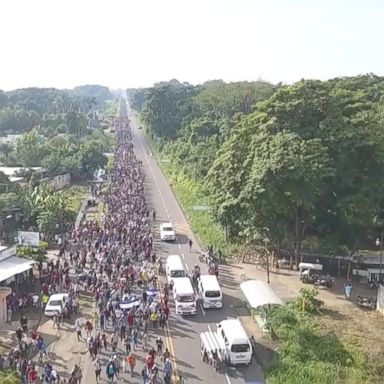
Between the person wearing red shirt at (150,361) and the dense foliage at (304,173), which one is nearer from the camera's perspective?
the person wearing red shirt at (150,361)

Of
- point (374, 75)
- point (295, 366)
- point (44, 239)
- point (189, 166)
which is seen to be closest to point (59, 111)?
point (374, 75)

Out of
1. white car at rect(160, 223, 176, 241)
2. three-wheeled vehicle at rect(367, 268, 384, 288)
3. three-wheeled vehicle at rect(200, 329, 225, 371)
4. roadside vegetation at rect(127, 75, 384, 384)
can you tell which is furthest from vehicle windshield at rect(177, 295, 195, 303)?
white car at rect(160, 223, 176, 241)

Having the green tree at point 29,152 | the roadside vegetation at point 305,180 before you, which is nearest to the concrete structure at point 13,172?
the green tree at point 29,152

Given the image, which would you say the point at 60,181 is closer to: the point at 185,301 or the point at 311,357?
the point at 185,301

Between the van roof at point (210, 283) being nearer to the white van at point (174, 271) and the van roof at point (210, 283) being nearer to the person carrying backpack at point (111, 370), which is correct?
the white van at point (174, 271)

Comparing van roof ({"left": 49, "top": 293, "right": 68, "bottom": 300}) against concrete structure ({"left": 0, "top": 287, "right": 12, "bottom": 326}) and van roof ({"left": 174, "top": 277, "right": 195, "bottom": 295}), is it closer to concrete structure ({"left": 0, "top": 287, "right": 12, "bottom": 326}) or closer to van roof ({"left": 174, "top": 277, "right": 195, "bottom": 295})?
concrete structure ({"left": 0, "top": 287, "right": 12, "bottom": 326})

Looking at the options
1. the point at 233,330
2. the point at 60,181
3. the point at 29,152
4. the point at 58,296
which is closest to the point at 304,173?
the point at 233,330
